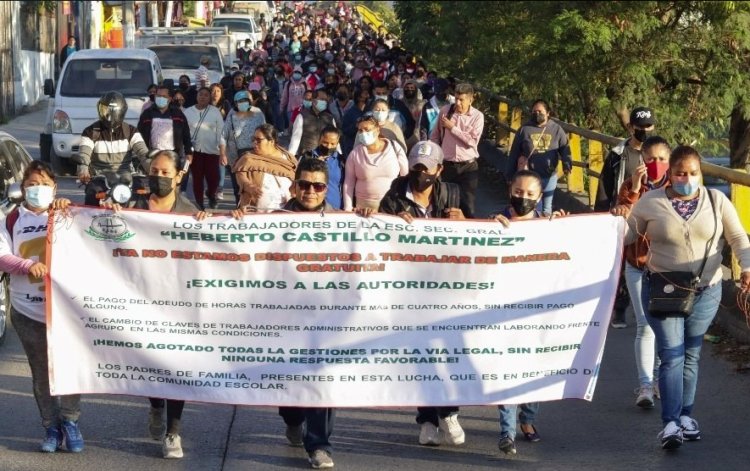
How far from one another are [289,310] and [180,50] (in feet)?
71.6

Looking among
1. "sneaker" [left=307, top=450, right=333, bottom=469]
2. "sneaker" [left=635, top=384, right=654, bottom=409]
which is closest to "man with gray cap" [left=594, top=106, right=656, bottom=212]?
"sneaker" [left=635, top=384, right=654, bottom=409]

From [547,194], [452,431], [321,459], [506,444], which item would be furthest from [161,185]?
[547,194]

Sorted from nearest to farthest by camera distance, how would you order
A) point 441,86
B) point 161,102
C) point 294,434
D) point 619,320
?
point 294,434 → point 619,320 → point 161,102 → point 441,86

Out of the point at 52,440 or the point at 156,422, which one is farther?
the point at 156,422

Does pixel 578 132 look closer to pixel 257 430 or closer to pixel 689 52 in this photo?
pixel 689 52

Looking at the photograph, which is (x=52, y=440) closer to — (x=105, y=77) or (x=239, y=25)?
(x=105, y=77)

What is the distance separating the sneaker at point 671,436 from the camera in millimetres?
7570

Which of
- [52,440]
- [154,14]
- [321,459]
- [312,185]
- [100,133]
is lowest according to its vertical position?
[154,14]

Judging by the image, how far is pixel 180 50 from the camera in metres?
28.5

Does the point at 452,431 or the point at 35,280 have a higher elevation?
the point at 35,280

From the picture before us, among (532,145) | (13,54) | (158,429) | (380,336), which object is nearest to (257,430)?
(158,429)

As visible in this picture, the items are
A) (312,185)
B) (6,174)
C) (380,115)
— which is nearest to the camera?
(312,185)

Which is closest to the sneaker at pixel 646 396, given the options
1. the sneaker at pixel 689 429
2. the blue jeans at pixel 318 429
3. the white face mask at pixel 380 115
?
the sneaker at pixel 689 429

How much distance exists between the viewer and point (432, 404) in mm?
7363
